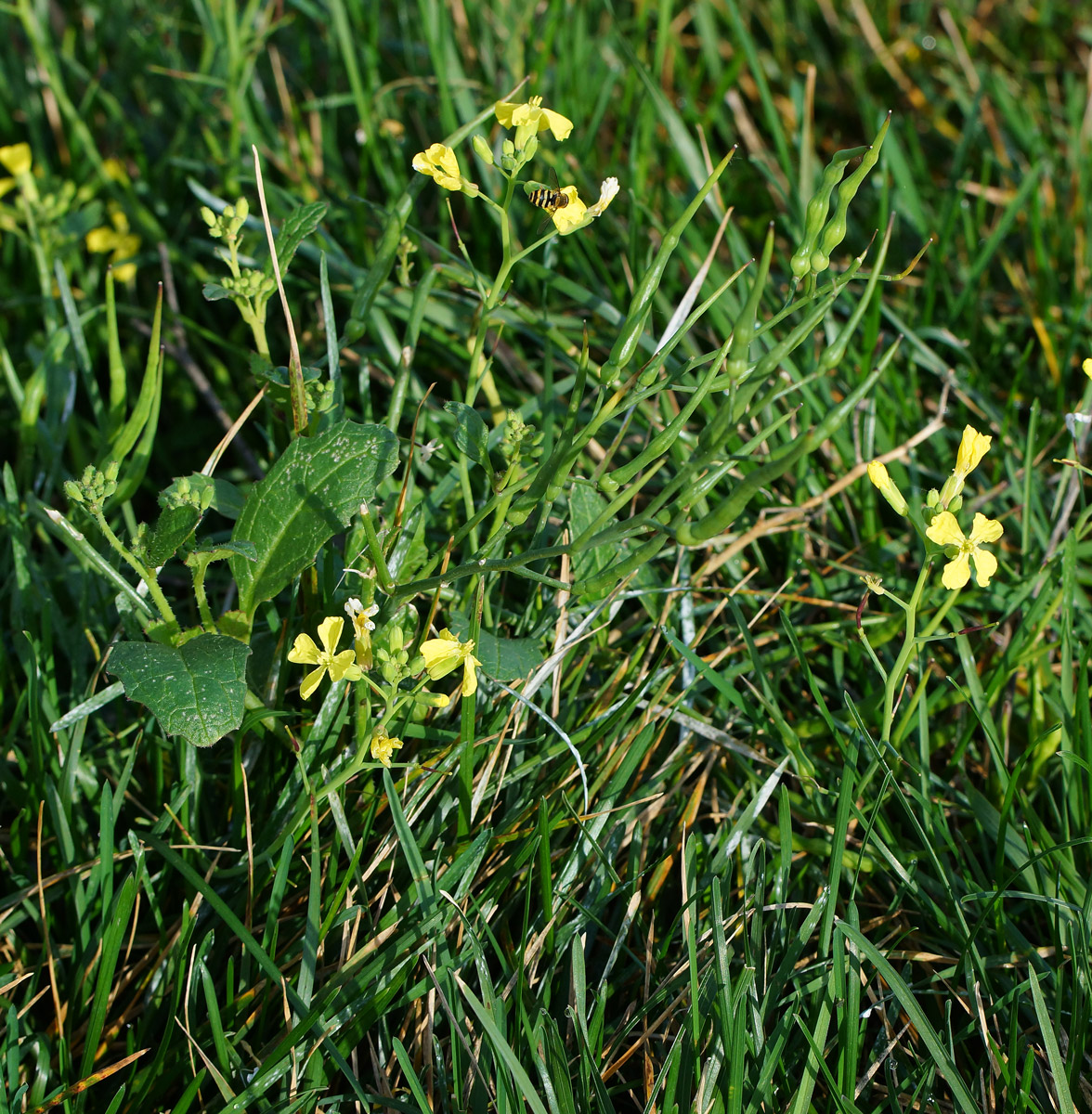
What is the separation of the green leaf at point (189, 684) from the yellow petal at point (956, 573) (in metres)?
1.00

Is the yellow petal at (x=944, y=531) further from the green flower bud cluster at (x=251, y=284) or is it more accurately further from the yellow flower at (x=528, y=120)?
the green flower bud cluster at (x=251, y=284)

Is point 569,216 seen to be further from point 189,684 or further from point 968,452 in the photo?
point 189,684

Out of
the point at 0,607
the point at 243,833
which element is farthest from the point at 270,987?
the point at 0,607

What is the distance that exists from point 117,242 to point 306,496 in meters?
1.40

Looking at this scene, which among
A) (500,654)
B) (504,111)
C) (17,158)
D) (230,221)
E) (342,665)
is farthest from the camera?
(17,158)

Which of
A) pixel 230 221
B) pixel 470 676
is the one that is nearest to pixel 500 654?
pixel 470 676

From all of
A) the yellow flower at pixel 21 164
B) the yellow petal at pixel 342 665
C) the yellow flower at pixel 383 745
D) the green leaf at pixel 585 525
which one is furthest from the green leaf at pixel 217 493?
the yellow flower at pixel 21 164

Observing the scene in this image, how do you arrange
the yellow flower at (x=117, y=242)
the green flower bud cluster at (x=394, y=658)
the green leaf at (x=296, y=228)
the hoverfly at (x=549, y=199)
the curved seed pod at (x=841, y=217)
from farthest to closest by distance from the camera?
the yellow flower at (x=117, y=242) < the green leaf at (x=296, y=228) < the hoverfly at (x=549, y=199) < the green flower bud cluster at (x=394, y=658) < the curved seed pod at (x=841, y=217)

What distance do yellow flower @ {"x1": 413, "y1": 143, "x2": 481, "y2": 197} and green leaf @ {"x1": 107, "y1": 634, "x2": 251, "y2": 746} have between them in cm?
74

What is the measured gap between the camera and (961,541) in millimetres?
1424

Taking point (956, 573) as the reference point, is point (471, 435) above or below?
above

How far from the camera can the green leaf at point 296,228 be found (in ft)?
5.58

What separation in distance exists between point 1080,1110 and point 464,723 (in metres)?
1.04

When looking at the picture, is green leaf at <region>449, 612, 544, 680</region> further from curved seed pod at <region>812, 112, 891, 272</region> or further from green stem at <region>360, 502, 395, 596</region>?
curved seed pod at <region>812, 112, 891, 272</region>
